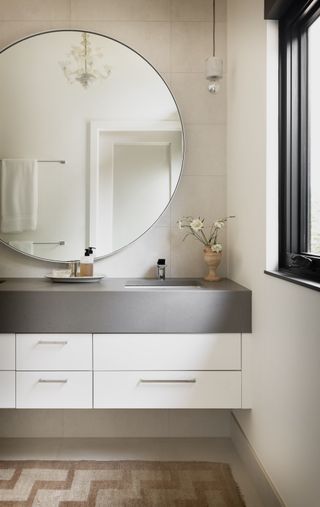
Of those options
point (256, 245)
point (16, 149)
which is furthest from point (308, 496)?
point (16, 149)

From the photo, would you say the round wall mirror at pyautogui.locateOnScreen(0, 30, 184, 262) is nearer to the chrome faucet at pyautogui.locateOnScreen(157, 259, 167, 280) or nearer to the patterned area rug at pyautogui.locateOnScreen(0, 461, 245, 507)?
the chrome faucet at pyautogui.locateOnScreen(157, 259, 167, 280)

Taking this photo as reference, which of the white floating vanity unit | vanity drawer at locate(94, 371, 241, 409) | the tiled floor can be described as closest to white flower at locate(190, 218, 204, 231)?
the white floating vanity unit

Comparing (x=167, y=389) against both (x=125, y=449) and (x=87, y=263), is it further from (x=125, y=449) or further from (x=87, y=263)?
(x=87, y=263)

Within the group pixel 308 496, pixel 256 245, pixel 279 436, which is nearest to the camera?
pixel 308 496

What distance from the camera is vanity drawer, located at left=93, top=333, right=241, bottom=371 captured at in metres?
2.06

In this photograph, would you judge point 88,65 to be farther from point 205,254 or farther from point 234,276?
point 234,276

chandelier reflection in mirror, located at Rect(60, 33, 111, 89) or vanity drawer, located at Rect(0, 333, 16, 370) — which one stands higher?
chandelier reflection in mirror, located at Rect(60, 33, 111, 89)

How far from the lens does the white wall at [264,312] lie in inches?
56.0

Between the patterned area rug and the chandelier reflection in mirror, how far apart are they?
1870 millimetres

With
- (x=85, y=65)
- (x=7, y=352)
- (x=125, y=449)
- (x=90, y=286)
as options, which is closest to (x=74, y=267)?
(x=90, y=286)

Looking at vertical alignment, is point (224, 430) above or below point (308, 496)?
below

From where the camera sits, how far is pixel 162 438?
2535 millimetres

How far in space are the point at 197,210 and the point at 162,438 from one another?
1208 millimetres

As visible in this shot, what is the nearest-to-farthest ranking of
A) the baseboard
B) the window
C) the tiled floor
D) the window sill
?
the window sill
the window
the baseboard
the tiled floor
